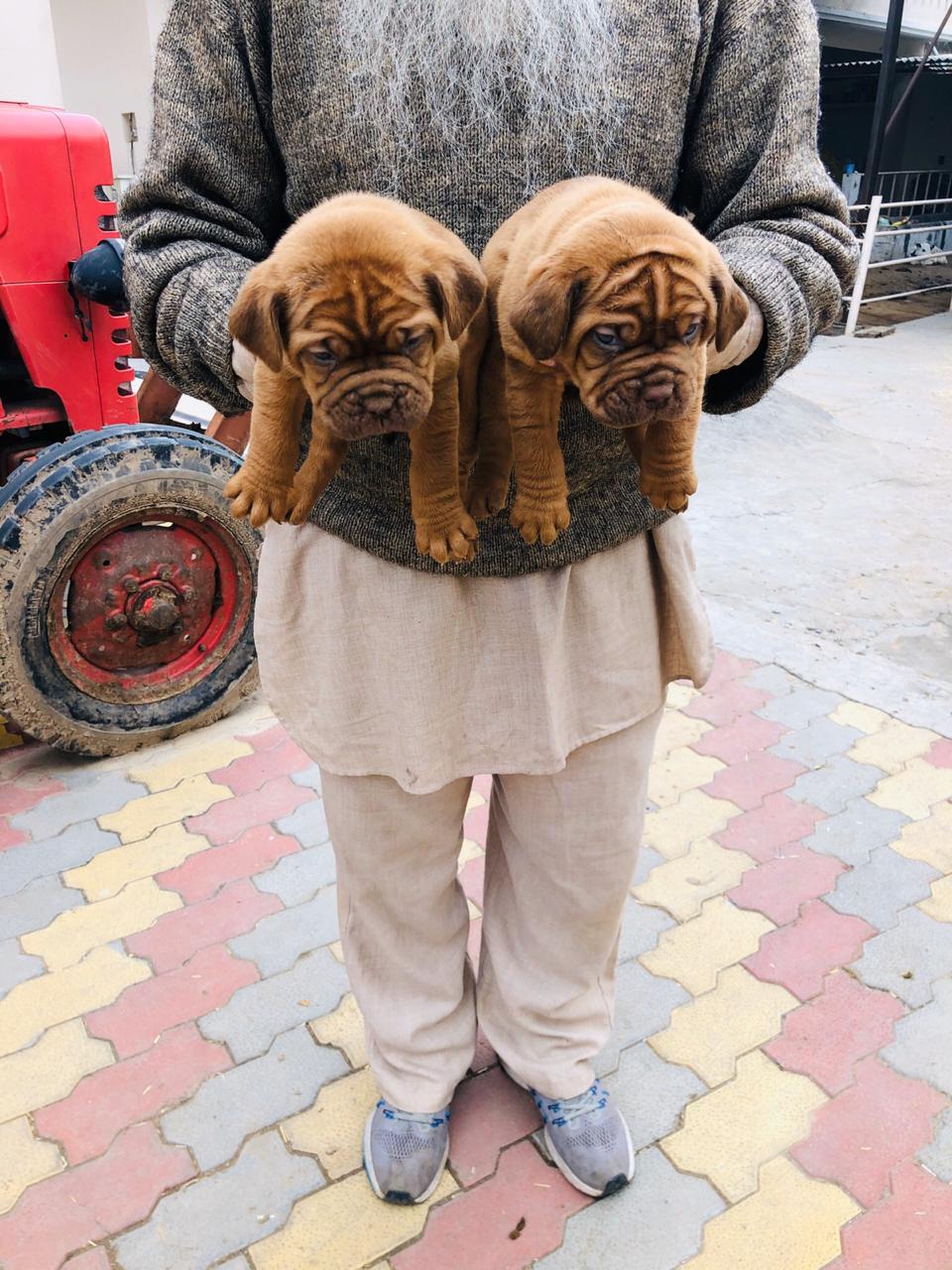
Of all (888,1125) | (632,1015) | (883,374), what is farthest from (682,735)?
(883,374)

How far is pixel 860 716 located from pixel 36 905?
9.41 feet

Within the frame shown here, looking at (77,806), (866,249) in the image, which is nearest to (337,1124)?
(77,806)

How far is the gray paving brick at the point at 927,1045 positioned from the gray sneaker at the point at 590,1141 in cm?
70

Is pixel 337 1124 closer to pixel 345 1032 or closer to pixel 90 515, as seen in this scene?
pixel 345 1032

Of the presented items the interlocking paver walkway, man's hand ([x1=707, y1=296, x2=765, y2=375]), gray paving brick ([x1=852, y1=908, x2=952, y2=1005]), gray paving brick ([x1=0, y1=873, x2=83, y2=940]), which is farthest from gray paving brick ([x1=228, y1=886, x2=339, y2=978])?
man's hand ([x1=707, y1=296, x2=765, y2=375])

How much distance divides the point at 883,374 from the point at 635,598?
9.75m

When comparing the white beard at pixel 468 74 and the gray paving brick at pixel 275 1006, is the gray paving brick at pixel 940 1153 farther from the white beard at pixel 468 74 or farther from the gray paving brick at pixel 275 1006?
the white beard at pixel 468 74

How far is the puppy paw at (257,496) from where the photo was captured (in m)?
1.33

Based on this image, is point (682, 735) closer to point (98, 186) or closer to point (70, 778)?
point (70, 778)

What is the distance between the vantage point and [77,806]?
3.40 meters

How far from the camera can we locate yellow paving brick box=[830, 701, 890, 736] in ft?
12.5

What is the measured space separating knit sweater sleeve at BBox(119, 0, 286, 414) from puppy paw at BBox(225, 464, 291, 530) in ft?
0.78

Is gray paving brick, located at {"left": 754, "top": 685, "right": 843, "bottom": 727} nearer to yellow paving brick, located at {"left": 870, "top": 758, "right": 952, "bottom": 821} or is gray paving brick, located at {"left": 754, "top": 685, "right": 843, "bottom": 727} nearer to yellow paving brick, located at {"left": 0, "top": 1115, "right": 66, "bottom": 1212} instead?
yellow paving brick, located at {"left": 870, "top": 758, "right": 952, "bottom": 821}

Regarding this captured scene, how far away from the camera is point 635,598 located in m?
1.79
